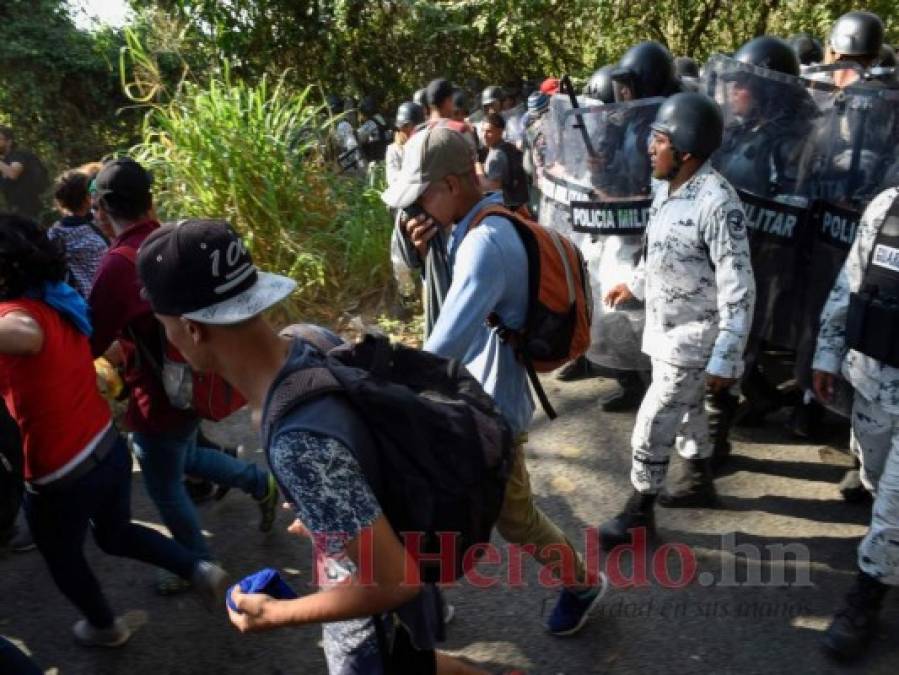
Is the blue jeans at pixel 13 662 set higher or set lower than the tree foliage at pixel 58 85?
lower

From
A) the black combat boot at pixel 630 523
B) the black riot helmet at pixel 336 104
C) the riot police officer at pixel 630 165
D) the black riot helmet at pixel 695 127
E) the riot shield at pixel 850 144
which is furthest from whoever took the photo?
the black riot helmet at pixel 336 104

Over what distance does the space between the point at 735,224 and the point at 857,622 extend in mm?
1451

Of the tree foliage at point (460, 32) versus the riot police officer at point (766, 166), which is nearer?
the riot police officer at point (766, 166)

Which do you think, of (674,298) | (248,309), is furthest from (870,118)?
(248,309)

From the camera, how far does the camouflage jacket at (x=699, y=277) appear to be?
9.67ft

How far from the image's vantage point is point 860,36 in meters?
4.87

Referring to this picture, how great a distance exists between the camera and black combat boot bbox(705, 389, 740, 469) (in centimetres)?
383

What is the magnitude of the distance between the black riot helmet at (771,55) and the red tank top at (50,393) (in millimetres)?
3838

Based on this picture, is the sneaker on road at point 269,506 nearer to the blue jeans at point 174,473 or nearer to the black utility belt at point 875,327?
the blue jeans at point 174,473

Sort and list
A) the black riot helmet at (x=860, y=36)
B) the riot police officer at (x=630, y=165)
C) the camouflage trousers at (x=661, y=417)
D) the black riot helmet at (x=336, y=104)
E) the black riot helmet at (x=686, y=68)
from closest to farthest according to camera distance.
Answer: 1. the camouflage trousers at (x=661, y=417)
2. the riot police officer at (x=630, y=165)
3. the black riot helmet at (x=860, y=36)
4. the black riot helmet at (x=686, y=68)
5. the black riot helmet at (x=336, y=104)

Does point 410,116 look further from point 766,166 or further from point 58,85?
point 58,85

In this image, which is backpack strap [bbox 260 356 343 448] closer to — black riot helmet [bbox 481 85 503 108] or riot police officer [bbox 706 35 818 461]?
riot police officer [bbox 706 35 818 461]

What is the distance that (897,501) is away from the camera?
2.61 m

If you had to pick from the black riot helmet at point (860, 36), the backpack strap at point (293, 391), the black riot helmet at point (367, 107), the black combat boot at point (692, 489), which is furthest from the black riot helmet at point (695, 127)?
the black riot helmet at point (367, 107)
